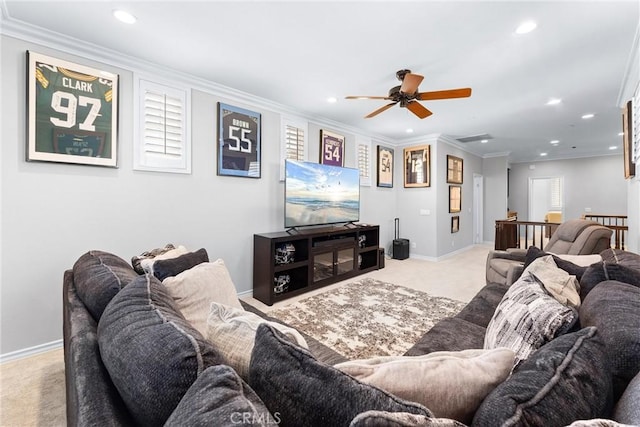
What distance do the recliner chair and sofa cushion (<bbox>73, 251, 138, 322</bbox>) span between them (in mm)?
2621

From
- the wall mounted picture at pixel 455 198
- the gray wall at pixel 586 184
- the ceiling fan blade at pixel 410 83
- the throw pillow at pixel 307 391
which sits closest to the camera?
the throw pillow at pixel 307 391

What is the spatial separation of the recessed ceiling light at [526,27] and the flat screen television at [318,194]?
2.52 meters

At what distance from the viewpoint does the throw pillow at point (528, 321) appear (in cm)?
97

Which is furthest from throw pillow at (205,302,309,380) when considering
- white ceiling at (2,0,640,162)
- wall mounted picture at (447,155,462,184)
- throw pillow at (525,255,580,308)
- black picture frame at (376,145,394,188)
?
wall mounted picture at (447,155,462,184)

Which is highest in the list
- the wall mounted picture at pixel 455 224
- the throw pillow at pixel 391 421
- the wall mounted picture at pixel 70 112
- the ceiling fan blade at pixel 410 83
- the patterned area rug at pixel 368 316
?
the ceiling fan blade at pixel 410 83

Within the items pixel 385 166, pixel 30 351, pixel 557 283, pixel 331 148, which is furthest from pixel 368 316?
pixel 385 166

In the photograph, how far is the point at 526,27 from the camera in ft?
7.22

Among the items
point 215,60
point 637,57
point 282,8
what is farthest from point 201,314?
point 637,57

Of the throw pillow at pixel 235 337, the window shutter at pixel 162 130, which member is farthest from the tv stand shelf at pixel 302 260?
the throw pillow at pixel 235 337

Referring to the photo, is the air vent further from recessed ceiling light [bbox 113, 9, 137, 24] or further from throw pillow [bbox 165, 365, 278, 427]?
throw pillow [bbox 165, 365, 278, 427]

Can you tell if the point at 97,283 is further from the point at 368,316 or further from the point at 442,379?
the point at 368,316

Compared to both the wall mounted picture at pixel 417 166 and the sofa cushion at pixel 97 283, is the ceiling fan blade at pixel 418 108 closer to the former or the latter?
the wall mounted picture at pixel 417 166

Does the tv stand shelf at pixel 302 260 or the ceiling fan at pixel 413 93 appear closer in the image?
the ceiling fan at pixel 413 93

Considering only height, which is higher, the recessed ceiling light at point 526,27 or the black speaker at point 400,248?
the recessed ceiling light at point 526,27
